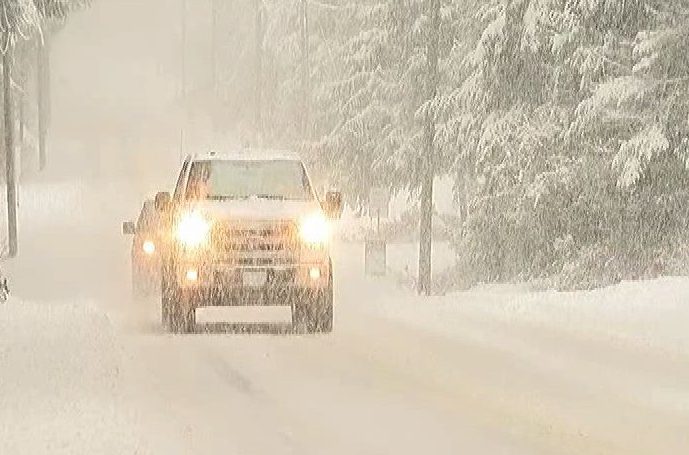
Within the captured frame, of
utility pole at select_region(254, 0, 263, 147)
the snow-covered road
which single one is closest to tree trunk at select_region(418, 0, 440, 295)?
the snow-covered road

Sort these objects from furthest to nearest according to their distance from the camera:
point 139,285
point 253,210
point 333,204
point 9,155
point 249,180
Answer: point 9,155 < point 139,285 < point 249,180 < point 333,204 < point 253,210

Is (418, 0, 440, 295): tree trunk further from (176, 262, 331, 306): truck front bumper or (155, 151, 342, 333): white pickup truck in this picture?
(176, 262, 331, 306): truck front bumper

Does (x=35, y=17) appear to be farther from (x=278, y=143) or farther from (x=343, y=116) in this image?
(x=278, y=143)

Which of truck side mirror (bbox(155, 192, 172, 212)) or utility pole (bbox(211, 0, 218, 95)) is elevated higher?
utility pole (bbox(211, 0, 218, 95))

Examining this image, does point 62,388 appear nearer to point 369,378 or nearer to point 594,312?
point 369,378

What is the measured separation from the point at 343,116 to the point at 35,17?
1727 cm

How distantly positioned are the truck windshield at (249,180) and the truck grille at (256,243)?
739 mm

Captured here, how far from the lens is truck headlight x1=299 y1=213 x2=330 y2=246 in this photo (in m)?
15.0

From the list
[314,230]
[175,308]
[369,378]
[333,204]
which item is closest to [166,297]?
[175,308]

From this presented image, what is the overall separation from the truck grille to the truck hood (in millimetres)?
83

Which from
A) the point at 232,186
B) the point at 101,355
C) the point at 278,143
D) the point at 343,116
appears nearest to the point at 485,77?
the point at 232,186

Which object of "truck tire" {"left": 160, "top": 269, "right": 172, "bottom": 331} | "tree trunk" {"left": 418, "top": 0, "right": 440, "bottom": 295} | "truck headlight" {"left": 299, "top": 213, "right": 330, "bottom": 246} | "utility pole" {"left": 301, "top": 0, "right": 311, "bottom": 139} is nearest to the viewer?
"truck headlight" {"left": 299, "top": 213, "right": 330, "bottom": 246}

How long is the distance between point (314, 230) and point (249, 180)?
4.40 feet

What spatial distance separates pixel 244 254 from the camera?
14797 millimetres
